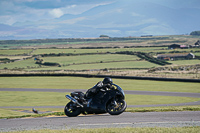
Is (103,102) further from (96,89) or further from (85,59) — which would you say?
(85,59)

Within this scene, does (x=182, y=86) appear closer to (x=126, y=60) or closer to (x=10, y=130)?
(x=10, y=130)

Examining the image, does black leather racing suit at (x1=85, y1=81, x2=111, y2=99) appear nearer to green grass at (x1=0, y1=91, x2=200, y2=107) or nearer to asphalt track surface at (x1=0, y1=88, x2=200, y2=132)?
asphalt track surface at (x1=0, y1=88, x2=200, y2=132)

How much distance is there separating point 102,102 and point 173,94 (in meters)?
29.4

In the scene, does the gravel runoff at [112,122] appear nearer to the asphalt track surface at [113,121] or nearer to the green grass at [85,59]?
the asphalt track surface at [113,121]

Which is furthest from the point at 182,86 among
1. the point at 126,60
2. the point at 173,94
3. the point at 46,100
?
the point at 126,60

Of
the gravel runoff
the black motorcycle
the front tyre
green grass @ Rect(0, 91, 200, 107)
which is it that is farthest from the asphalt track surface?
green grass @ Rect(0, 91, 200, 107)

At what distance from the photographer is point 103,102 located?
52.9 feet

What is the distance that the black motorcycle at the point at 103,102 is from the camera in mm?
15903

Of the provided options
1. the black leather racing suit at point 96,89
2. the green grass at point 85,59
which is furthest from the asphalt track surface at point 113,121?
the green grass at point 85,59

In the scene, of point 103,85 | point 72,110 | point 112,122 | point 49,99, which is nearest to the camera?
point 112,122

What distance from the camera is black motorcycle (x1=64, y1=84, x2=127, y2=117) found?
626 inches

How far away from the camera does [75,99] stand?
1678 centimetres

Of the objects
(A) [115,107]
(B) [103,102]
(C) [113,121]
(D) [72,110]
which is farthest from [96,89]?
(C) [113,121]

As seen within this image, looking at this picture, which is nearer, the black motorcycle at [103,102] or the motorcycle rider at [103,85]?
the black motorcycle at [103,102]
